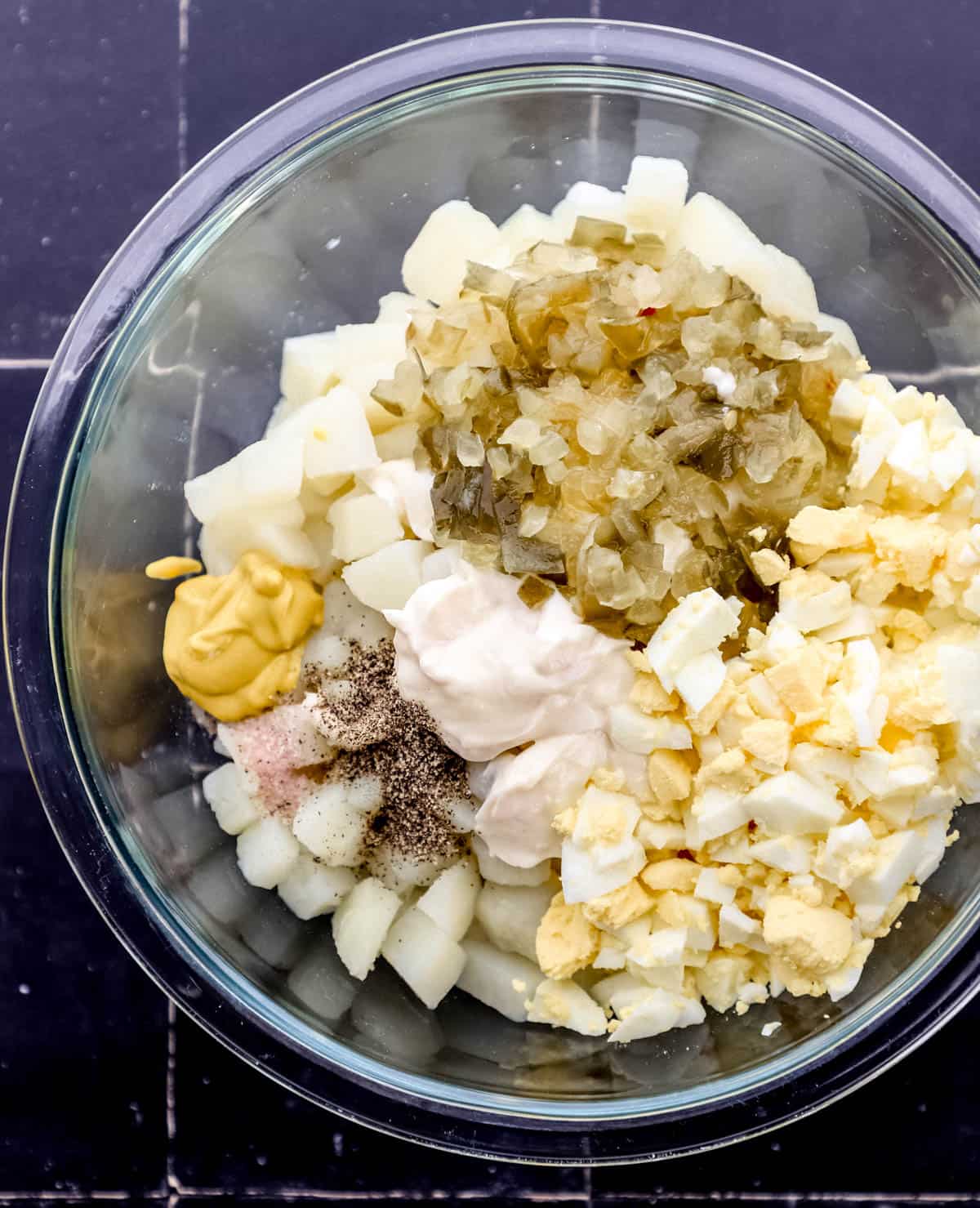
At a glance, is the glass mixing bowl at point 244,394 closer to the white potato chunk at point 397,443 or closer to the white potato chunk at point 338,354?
the white potato chunk at point 338,354

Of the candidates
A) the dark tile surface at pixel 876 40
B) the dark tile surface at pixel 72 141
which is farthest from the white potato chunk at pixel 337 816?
the dark tile surface at pixel 876 40

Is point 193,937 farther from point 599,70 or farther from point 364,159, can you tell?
point 599,70

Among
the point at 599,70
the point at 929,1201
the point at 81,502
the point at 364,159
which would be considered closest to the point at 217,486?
the point at 81,502

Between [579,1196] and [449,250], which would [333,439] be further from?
[579,1196]

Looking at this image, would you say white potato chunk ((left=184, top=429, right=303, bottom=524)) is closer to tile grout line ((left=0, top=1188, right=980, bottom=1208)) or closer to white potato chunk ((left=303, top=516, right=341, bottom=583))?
white potato chunk ((left=303, top=516, right=341, bottom=583))

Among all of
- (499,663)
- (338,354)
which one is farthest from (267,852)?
(338,354)

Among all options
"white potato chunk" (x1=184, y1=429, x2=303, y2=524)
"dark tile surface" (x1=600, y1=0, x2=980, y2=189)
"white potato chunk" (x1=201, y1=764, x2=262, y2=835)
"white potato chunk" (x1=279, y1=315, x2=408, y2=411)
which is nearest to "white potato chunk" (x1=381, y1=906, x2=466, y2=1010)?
"white potato chunk" (x1=201, y1=764, x2=262, y2=835)
